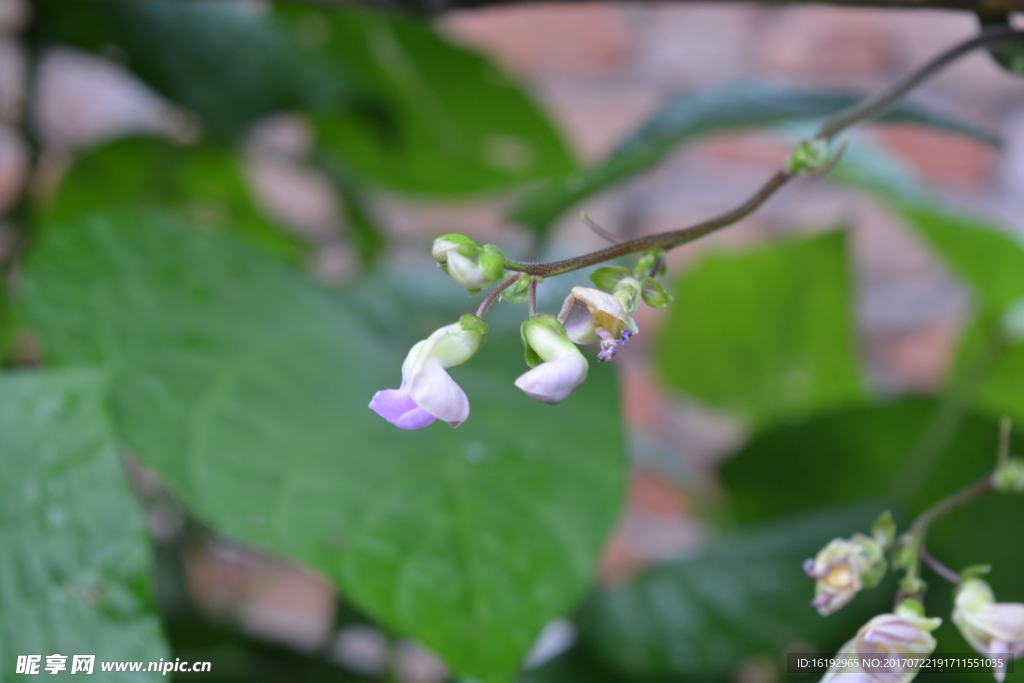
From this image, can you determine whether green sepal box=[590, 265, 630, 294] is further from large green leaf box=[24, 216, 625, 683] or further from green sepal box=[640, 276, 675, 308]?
large green leaf box=[24, 216, 625, 683]

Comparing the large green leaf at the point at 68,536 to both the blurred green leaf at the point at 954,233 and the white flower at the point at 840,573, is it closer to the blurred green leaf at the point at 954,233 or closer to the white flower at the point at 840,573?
the white flower at the point at 840,573

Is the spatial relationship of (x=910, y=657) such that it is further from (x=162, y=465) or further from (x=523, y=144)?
(x=523, y=144)

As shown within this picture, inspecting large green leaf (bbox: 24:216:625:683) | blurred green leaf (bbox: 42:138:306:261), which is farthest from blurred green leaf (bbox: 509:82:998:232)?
blurred green leaf (bbox: 42:138:306:261)

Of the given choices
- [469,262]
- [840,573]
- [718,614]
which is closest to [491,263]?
[469,262]

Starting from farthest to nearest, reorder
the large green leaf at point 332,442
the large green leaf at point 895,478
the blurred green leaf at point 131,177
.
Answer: the blurred green leaf at point 131,177 → the large green leaf at point 895,478 → the large green leaf at point 332,442

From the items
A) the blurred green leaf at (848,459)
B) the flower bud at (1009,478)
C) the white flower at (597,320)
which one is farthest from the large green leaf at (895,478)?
the white flower at (597,320)

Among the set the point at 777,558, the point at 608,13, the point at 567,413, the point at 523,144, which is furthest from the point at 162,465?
the point at 608,13
